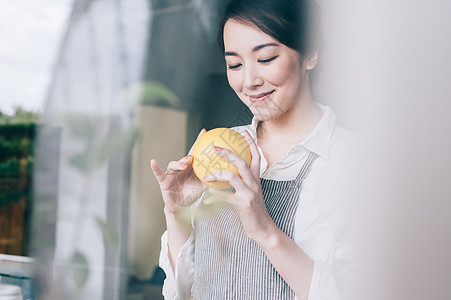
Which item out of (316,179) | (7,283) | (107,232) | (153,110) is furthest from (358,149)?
(7,283)

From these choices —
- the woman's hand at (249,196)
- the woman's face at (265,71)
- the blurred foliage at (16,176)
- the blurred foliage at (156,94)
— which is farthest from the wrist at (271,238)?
the blurred foliage at (16,176)

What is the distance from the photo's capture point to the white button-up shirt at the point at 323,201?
2.08ft

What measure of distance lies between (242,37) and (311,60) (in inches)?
4.9

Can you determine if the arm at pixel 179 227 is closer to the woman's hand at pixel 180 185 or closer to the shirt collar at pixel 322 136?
the woman's hand at pixel 180 185

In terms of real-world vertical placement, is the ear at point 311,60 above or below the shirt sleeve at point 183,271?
above

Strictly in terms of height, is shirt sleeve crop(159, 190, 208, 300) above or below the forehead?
below

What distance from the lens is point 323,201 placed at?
2.20ft

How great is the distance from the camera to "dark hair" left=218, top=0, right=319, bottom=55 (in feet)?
2.23

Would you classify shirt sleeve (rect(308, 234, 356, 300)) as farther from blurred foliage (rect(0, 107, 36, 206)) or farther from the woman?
blurred foliage (rect(0, 107, 36, 206))

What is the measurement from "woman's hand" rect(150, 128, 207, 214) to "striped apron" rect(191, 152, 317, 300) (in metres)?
0.04

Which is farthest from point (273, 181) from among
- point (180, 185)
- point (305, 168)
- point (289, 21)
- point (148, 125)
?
point (148, 125)

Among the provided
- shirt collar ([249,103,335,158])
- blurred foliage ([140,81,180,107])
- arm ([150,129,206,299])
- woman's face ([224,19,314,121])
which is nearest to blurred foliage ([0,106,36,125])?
blurred foliage ([140,81,180,107])

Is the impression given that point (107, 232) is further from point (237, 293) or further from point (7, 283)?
point (237, 293)

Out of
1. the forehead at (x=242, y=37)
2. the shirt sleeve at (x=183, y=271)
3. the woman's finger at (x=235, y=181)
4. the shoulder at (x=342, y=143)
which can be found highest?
the forehead at (x=242, y=37)
